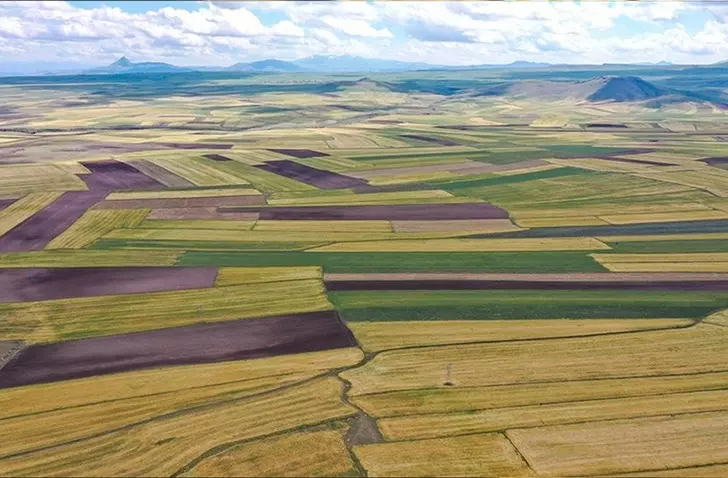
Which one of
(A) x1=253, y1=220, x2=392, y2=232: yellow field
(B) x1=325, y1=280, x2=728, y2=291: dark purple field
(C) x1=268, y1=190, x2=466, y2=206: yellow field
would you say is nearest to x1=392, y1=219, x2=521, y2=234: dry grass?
(A) x1=253, y1=220, x2=392, y2=232: yellow field

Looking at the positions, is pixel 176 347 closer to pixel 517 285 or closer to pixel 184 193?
pixel 517 285

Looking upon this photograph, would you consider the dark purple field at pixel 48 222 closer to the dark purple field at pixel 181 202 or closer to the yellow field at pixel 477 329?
the dark purple field at pixel 181 202

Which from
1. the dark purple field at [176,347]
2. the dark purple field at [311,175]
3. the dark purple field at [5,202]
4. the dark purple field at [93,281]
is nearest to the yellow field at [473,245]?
the dark purple field at [93,281]

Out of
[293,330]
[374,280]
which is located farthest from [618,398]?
[374,280]

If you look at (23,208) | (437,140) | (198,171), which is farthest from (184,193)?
(437,140)

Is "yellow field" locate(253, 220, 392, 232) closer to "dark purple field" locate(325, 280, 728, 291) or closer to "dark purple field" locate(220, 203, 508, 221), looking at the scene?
"dark purple field" locate(220, 203, 508, 221)

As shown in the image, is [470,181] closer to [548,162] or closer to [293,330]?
[548,162]
